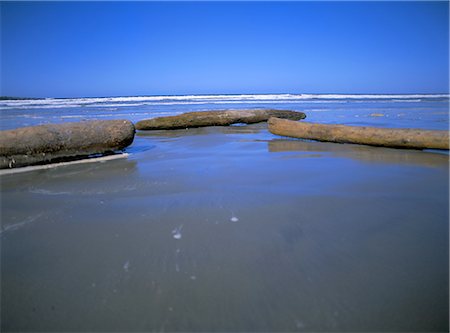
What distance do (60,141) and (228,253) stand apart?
11.1ft

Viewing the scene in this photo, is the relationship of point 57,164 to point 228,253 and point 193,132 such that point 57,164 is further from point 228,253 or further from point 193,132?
point 193,132

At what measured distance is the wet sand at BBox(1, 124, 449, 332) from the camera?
1069 millimetres

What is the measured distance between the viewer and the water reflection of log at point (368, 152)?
3.50 m

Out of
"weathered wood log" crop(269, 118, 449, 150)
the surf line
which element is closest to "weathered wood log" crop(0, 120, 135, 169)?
the surf line

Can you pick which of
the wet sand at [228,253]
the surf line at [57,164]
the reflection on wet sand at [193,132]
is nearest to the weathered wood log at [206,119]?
the reflection on wet sand at [193,132]

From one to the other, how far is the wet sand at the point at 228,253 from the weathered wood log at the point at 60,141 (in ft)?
2.48

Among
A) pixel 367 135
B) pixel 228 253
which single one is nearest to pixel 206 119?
pixel 367 135

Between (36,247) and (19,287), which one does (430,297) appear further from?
(36,247)

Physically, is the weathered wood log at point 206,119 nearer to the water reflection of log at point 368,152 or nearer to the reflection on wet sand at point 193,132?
the reflection on wet sand at point 193,132

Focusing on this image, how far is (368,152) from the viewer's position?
4.09 m

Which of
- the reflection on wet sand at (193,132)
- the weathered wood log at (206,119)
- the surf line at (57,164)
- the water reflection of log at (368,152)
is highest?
the weathered wood log at (206,119)

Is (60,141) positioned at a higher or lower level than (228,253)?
higher

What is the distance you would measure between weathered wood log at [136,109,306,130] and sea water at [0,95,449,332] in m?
5.33

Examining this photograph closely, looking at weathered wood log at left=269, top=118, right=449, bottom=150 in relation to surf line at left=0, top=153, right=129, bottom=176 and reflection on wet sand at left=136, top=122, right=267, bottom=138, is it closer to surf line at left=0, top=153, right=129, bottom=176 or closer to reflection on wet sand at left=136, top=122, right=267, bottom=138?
reflection on wet sand at left=136, top=122, right=267, bottom=138
